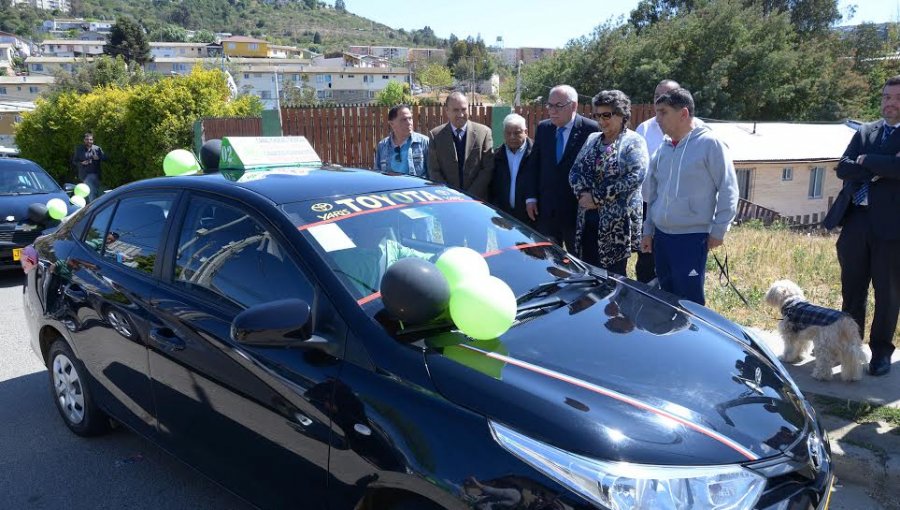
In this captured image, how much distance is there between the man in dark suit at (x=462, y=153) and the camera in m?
5.71

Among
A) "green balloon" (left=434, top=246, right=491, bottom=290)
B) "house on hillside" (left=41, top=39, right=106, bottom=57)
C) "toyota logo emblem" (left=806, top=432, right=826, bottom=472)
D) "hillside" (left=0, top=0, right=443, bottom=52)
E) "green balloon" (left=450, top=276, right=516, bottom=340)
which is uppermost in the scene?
"hillside" (left=0, top=0, right=443, bottom=52)

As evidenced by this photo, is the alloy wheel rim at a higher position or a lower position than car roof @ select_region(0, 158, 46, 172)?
lower

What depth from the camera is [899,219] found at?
3.79m

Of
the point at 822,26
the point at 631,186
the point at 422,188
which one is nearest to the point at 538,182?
the point at 631,186

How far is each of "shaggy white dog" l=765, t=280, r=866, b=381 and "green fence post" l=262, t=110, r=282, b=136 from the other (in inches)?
404

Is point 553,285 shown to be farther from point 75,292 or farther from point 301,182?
point 75,292

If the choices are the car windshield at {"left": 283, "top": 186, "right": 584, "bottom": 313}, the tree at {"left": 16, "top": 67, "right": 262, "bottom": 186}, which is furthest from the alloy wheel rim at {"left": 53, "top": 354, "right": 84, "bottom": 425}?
the tree at {"left": 16, "top": 67, "right": 262, "bottom": 186}

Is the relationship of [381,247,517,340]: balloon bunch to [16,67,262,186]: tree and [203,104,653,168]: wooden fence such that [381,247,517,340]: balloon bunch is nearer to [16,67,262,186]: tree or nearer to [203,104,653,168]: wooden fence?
[203,104,653,168]: wooden fence

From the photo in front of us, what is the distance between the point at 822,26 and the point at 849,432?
53.2m

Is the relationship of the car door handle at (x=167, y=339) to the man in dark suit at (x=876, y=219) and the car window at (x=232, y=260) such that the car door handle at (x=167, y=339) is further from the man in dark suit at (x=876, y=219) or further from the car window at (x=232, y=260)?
the man in dark suit at (x=876, y=219)

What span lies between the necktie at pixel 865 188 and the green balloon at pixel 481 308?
10.0 feet

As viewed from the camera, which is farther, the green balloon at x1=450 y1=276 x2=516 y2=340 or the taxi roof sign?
the taxi roof sign

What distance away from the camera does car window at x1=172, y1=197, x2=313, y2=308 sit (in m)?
2.48

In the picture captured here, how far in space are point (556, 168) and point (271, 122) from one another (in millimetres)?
→ 8594
